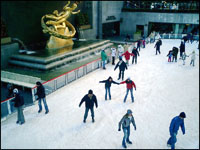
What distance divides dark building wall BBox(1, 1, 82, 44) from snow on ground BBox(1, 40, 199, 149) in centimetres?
875

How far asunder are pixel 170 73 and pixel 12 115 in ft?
29.9

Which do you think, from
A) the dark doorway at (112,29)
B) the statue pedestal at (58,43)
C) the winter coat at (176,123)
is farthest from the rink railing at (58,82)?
the dark doorway at (112,29)

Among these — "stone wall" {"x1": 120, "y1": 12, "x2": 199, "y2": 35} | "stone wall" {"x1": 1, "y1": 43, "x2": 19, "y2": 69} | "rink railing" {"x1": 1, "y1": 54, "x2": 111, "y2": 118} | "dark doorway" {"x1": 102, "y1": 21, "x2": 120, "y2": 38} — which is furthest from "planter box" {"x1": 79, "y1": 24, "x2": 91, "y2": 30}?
"rink railing" {"x1": 1, "y1": 54, "x2": 111, "y2": 118}

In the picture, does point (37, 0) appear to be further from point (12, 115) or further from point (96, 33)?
point (12, 115)

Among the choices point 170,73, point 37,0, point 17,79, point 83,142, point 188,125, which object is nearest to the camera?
point 83,142

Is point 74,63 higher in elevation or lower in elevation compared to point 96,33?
lower

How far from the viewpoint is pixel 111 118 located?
768 centimetres

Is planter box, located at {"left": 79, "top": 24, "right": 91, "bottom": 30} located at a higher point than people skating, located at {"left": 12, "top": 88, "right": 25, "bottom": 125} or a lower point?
higher

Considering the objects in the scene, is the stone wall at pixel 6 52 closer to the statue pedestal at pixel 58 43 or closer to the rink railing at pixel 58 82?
the statue pedestal at pixel 58 43

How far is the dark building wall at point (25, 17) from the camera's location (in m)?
16.4

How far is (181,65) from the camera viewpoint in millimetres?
13984

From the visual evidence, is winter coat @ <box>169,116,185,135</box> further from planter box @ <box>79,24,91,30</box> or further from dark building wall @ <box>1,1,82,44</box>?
planter box @ <box>79,24,91,30</box>

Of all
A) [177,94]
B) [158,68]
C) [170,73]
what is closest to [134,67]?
[158,68]

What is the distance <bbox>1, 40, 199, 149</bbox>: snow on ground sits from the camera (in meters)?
6.38
